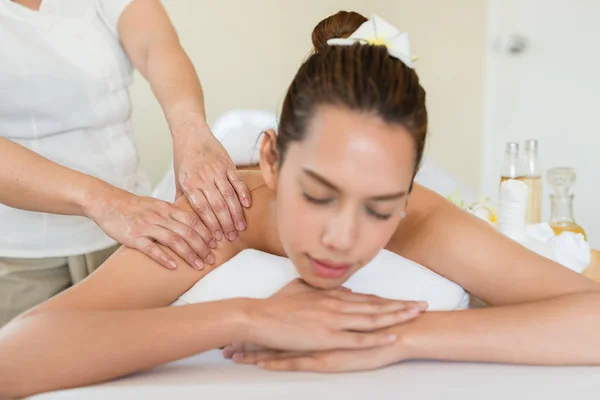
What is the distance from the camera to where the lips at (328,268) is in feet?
3.51

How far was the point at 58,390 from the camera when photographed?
3.13 feet

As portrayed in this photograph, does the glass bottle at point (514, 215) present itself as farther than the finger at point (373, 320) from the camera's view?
Yes

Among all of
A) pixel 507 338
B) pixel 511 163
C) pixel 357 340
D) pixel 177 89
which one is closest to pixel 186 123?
pixel 177 89

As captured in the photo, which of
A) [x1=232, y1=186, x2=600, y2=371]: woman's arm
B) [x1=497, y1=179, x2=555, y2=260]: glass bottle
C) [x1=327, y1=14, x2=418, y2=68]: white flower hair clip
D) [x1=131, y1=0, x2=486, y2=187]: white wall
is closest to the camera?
[x1=232, y1=186, x2=600, y2=371]: woman's arm

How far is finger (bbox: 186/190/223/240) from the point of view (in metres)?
1.27

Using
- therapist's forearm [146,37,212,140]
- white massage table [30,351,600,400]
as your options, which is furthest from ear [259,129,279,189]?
white massage table [30,351,600,400]

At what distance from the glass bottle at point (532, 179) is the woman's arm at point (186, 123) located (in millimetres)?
1210

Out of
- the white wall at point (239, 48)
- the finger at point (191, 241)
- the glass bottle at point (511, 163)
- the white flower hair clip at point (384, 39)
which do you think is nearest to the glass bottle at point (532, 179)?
the glass bottle at point (511, 163)

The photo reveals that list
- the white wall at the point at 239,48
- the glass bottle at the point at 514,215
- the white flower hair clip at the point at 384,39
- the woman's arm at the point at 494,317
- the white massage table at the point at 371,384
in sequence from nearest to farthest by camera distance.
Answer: the white massage table at the point at 371,384 → the woman's arm at the point at 494,317 → the white flower hair clip at the point at 384,39 → the glass bottle at the point at 514,215 → the white wall at the point at 239,48

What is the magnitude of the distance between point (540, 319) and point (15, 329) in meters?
0.80

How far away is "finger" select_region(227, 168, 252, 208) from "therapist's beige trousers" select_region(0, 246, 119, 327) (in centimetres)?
50

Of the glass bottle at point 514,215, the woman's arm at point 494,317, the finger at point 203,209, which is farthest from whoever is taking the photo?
the glass bottle at point 514,215

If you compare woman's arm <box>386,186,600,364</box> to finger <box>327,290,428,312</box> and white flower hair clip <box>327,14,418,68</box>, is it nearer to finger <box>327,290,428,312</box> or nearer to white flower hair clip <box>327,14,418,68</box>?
finger <box>327,290,428,312</box>

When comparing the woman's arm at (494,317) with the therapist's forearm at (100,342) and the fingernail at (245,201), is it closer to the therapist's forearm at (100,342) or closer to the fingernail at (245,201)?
the therapist's forearm at (100,342)
